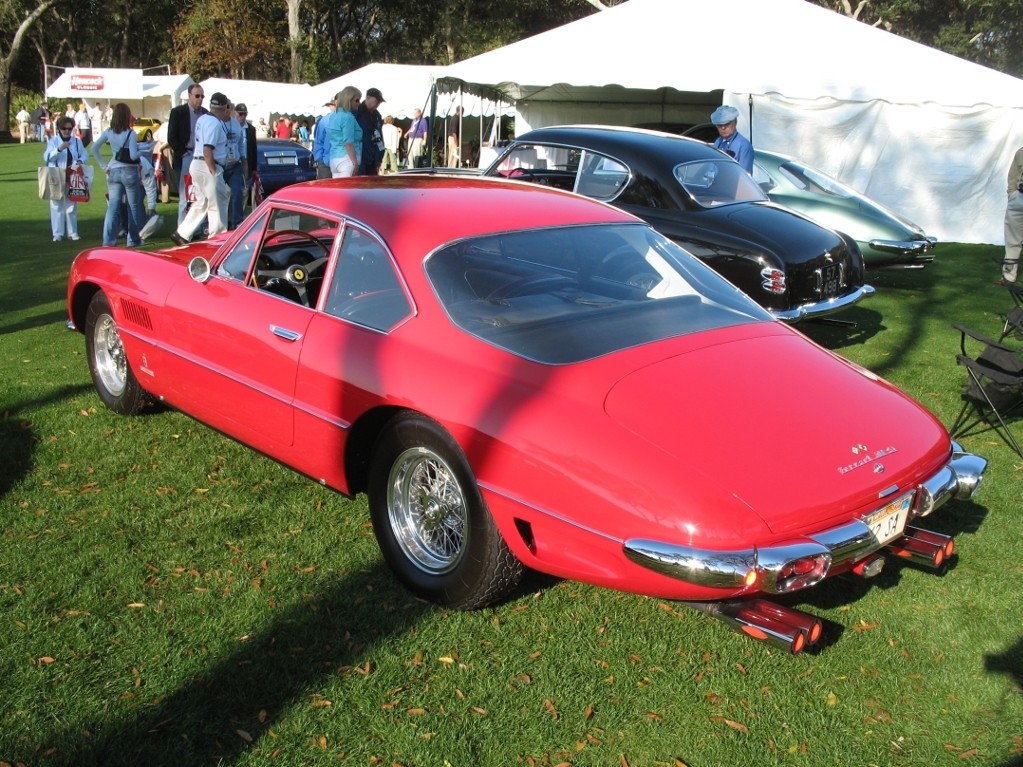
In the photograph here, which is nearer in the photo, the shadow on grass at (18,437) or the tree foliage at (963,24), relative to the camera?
the shadow on grass at (18,437)

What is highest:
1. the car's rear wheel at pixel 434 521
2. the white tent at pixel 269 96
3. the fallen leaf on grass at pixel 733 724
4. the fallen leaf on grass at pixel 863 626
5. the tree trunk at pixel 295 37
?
the tree trunk at pixel 295 37

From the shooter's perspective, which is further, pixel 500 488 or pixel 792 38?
pixel 792 38

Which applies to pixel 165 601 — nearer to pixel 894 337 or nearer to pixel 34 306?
pixel 34 306

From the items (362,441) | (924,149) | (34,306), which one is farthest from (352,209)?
(924,149)

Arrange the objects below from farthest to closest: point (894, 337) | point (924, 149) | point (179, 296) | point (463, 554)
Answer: point (924, 149), point (894, 337), point (179, 296), point (463, 554)

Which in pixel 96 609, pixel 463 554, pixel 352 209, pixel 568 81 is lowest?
pixel 96 609

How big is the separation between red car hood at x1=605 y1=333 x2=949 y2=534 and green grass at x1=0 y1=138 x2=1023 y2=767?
696 millimetres

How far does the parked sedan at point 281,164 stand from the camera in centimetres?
1936

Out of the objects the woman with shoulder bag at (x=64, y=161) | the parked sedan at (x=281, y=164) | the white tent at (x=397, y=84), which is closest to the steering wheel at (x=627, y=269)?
the woman with shoulder bag at (x=64, y=161)

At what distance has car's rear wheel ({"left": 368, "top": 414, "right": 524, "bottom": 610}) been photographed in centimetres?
346

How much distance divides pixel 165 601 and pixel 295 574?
0.52 meters

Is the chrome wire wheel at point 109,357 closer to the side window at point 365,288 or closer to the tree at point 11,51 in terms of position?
the side window at point 365,288

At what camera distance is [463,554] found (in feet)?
11.7

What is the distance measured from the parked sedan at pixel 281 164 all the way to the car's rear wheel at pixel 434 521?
1640 centimetres
